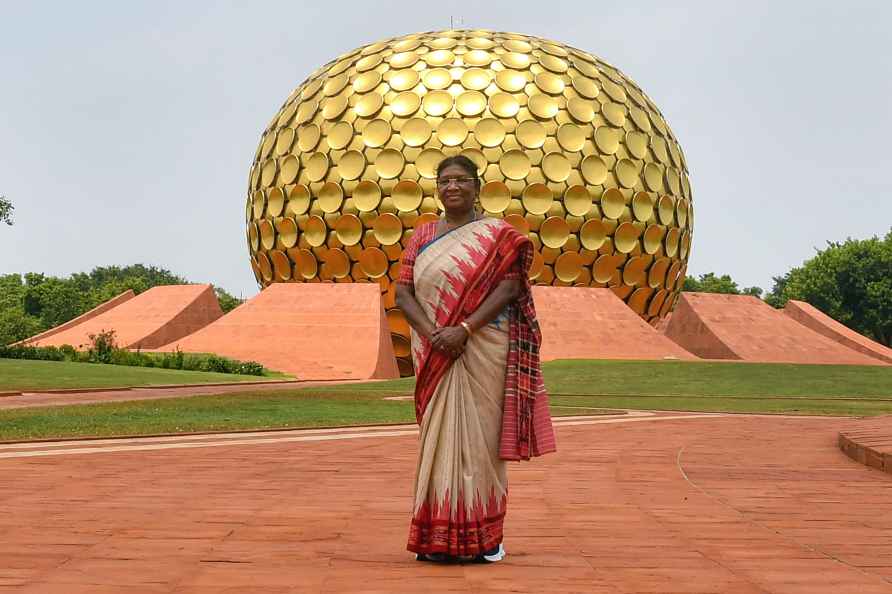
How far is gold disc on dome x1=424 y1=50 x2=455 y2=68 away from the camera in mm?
29859

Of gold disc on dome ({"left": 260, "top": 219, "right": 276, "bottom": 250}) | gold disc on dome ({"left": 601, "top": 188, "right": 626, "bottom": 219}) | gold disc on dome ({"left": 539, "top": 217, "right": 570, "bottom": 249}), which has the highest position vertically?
gold disc on dome ({"left": 601, "top": 188, "right": 626, "bottom": 219})

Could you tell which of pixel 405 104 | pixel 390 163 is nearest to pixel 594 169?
pixel 405 104

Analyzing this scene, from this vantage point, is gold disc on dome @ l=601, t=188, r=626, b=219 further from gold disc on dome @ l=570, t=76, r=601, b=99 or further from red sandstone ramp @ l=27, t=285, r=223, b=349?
red sandstone ramp @ l=27, t=285, r=223, b=349

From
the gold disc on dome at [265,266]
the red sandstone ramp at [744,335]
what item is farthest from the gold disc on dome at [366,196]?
the red sandstone ramp at [744,335]

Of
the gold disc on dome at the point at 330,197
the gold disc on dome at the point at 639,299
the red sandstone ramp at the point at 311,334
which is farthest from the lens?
the gold disc on dome at the point at 639,299

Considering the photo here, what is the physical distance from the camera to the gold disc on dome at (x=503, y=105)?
2883cm

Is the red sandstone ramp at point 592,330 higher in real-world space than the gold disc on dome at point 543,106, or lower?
lower

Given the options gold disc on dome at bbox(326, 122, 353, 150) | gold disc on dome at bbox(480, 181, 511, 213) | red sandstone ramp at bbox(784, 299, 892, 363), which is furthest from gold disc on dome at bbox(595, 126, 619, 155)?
red sandstone ramp at bbox(784, 299, 892, 363)

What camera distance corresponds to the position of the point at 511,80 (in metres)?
29.4

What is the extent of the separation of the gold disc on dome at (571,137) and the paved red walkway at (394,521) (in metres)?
20.9

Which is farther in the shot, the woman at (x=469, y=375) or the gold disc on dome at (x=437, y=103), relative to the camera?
the gold disc on dome at (x=437, y=103)

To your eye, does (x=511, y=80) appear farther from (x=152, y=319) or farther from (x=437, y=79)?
(x=152, y=319)

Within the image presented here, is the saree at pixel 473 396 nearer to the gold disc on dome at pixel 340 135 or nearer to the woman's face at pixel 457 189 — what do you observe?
the woman's face at pixel 457 189

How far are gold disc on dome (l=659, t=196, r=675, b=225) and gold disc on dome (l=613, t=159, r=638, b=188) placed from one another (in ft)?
4.23
